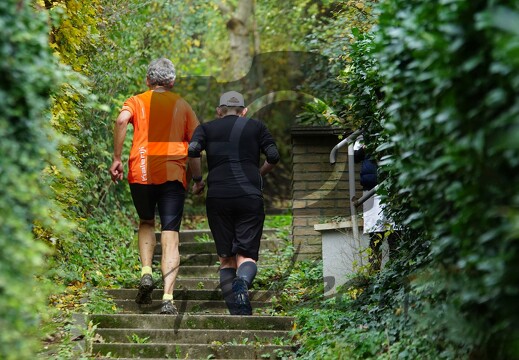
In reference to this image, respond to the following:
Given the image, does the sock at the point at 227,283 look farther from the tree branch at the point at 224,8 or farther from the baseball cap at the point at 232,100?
the tree branch at the point at 224,8

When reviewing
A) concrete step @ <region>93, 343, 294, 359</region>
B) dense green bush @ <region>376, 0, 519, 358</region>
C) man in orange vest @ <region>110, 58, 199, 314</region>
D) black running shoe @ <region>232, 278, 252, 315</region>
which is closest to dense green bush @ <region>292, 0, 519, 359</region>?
dense green bush @ <region>376, 0, 519, 358</region>

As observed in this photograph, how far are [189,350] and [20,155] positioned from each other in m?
3.36

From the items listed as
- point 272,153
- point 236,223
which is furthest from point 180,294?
point 272,153

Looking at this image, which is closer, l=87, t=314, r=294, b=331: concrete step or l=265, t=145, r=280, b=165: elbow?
l=87, t=314, r=294, b=331: concrete step

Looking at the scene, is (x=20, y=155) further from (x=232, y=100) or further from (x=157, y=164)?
(x=232, y=100)

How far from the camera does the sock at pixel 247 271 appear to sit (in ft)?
25.4

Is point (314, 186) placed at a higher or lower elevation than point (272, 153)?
higher

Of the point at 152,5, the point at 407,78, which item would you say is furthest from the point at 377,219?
the point at 152,5

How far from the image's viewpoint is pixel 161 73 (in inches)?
324

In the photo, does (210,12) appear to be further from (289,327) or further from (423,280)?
(423,280)

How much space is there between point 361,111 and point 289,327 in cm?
199

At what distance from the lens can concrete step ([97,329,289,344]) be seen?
736 cm

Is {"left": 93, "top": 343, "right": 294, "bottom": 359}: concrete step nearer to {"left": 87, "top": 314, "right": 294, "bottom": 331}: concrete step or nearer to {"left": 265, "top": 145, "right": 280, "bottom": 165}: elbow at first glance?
{"left": 87, "top": 314, "right": 294, "bottom": 331}: concrete step

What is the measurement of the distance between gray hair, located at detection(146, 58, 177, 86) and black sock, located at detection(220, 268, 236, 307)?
1.85m
